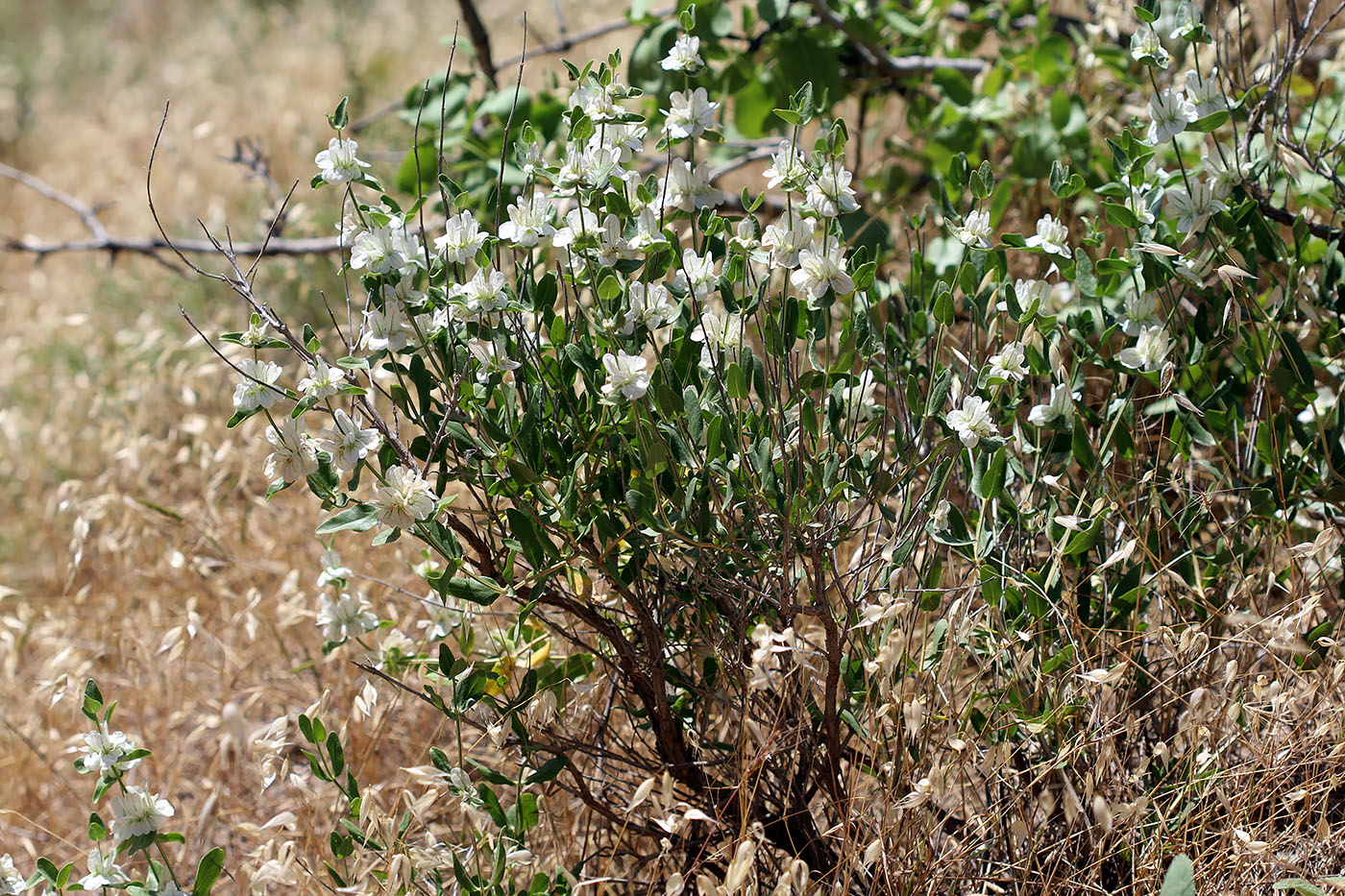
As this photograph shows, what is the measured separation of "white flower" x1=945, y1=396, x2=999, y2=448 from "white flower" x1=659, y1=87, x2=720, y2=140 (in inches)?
16.5

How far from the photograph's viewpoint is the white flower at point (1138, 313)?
138cm

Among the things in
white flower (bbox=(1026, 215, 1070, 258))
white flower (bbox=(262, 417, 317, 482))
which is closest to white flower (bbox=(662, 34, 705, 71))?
white flower (bbox=(1026, 215, 1070, 258))

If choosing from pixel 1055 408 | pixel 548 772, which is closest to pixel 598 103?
pixel 1055 408

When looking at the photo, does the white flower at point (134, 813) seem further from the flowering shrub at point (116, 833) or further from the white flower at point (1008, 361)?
the white flower at point (1008, 361)

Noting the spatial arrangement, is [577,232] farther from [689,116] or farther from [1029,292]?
[1029,292]

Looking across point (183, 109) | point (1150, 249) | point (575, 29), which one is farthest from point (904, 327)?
point (183, 109)

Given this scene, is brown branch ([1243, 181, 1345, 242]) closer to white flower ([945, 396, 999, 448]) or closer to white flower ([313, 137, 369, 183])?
white flower ([945, 396, 999, 448])

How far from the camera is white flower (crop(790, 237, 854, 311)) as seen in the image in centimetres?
115

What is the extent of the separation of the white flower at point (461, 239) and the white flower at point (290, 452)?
0.83 feet

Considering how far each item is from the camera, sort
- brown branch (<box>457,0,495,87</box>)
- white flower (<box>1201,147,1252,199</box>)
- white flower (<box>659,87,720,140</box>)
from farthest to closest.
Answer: brown branch (<box>457,0,495,87</box>) → white flower (<box>1201,147,1252,199</box>) → white flower (<box>659,87,720,140</box>)

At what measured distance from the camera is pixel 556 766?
1298 mm

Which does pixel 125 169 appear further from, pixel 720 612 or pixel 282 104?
pixel 720 612

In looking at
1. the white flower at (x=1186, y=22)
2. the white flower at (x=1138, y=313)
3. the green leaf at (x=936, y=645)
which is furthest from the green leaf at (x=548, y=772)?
the white flower at (x=1186, y=22)

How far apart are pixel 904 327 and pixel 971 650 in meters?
0.49
